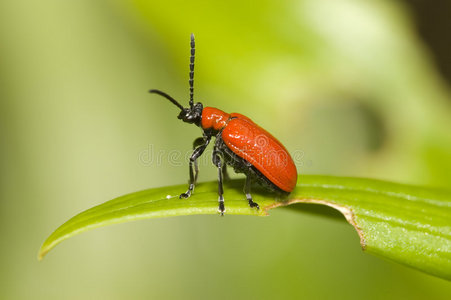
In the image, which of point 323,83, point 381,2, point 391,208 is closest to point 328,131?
point 323,83

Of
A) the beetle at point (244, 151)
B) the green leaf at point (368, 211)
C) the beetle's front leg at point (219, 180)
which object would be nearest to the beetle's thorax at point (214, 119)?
the beetle at point (244, 151)

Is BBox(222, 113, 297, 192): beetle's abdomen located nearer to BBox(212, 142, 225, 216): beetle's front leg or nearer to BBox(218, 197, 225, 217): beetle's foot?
BBox(212, 142, 225, 216): beetle's front leg

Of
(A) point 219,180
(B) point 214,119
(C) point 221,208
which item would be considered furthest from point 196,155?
(C) point 221,208

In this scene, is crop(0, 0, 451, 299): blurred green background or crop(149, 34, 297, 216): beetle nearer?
crop(149, 34, 297, 216): beetle

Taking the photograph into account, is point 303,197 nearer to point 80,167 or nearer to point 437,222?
point 437,222

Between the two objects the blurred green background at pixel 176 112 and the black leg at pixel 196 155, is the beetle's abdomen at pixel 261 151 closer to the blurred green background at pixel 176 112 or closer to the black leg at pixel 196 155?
the black leg at pixel 196 155

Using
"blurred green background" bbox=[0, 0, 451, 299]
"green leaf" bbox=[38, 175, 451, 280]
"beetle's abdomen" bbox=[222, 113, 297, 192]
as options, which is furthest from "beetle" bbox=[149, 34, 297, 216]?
"blurred green background" bbox=[0, 0, 451, 299]
